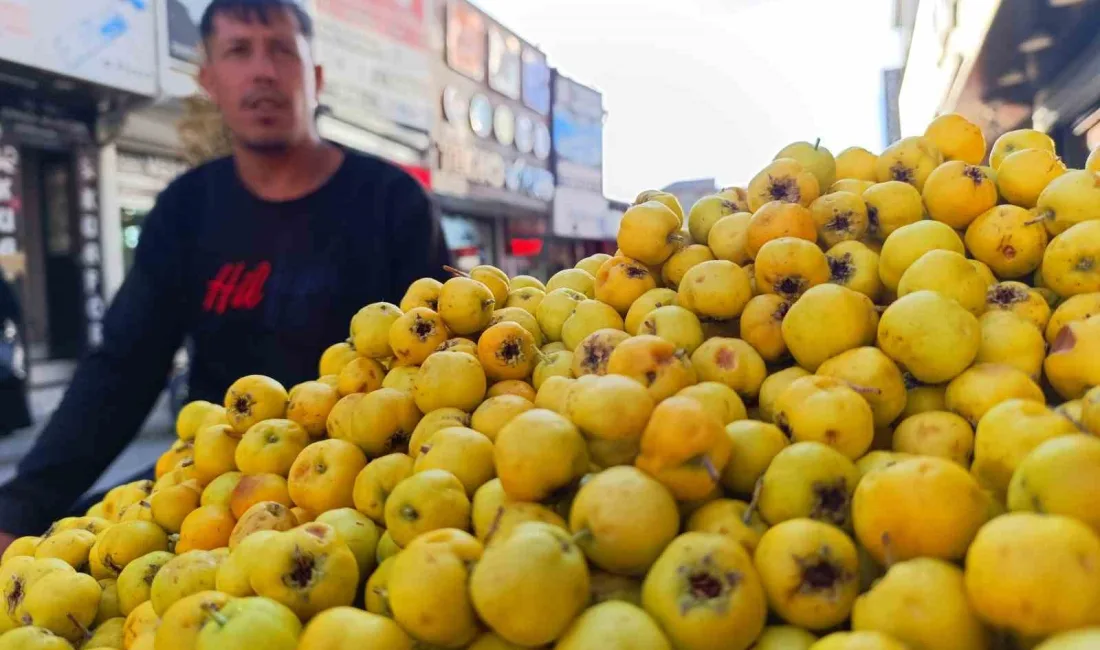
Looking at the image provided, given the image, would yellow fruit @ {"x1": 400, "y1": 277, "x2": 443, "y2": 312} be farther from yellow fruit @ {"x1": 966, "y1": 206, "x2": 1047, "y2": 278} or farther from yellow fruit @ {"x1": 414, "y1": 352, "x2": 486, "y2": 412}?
yellow fruit @ {"x1": 966, "y1": 206, "x2": 1047, "y2": 278}

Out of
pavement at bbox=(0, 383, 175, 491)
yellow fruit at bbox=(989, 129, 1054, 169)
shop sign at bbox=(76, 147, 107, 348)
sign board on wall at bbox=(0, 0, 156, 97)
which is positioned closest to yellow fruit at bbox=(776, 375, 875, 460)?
yellow fruit at bbox=(989, 129, 1054, 169)

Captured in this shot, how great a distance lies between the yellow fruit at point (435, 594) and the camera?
3.05ft

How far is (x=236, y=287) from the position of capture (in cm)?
275

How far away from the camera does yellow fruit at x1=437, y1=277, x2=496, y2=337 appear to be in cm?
167

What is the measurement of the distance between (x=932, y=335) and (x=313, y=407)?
48.9 inches

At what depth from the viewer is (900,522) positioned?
0.93m

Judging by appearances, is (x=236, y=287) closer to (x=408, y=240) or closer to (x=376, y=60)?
(x=408, y=240)

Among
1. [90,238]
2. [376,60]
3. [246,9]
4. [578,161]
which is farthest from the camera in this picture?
[578,161]

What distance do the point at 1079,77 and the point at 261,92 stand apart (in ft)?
14.3

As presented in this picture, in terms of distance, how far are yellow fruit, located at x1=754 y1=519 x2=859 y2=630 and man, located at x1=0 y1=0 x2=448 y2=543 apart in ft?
6.86

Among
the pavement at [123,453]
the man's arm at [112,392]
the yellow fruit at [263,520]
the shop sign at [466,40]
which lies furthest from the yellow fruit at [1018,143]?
the shop sign at [466,40]

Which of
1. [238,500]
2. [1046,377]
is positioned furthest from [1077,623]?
[238,500]

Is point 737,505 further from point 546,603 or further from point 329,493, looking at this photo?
point 329,493

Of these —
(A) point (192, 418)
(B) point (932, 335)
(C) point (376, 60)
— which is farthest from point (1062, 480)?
(C) point (376, 60)
